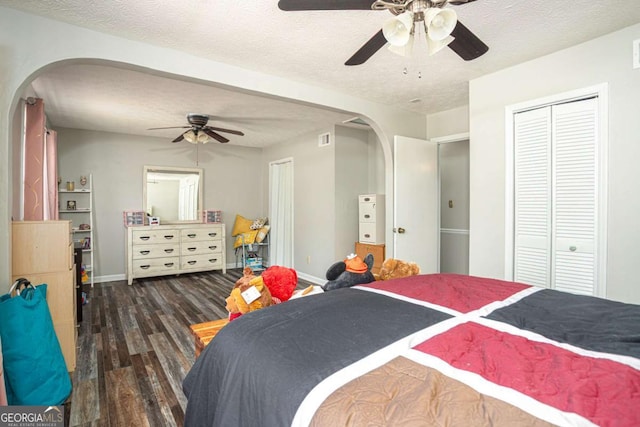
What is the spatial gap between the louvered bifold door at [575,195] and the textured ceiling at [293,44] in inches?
22.1

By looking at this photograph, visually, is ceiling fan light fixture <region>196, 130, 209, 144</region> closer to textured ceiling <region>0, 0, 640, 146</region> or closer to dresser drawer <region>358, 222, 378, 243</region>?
textured ceiling <region>0, 0, 640, 146</region>

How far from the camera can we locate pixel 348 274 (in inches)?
74.2

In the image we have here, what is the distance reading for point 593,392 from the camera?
0.72 metres

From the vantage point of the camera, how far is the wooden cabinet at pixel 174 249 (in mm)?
4938

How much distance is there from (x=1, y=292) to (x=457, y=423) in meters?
2.39

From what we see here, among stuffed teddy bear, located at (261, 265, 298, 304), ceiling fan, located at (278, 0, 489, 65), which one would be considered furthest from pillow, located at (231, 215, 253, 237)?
ceiling fan, located at (278, 0, 489, 65)

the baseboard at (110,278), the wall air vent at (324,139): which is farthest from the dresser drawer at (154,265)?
the wall air vent at (324,139)

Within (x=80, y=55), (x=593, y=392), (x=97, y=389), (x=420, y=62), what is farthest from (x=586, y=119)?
(x=97, y=389)

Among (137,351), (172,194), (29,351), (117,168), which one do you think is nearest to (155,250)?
(172,194)

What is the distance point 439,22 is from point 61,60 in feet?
7.43

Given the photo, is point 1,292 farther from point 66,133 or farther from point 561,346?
point 66,133

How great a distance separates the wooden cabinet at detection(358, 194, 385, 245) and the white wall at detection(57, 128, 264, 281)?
2.94 meters

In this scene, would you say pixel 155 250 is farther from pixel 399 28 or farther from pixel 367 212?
pixel 399 28

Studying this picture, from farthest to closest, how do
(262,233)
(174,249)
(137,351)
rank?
(262,233), (174,249), (137,351)
